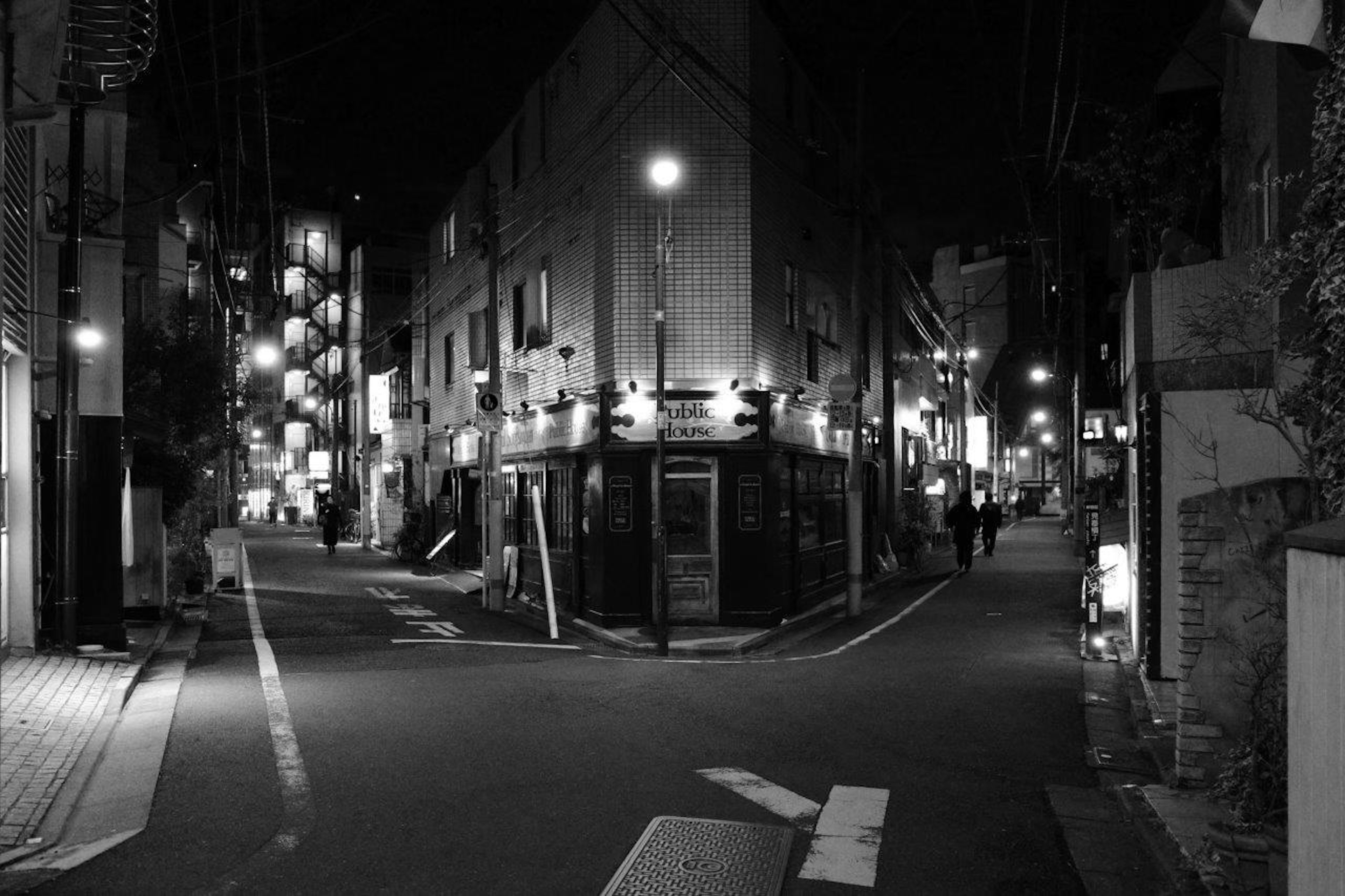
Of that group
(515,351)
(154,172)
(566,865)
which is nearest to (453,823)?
(566,865)

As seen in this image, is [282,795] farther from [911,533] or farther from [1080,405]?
[1080,405]

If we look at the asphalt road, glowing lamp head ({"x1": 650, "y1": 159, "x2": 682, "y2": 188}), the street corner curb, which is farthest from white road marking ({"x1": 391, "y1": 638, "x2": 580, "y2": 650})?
the street corner curb

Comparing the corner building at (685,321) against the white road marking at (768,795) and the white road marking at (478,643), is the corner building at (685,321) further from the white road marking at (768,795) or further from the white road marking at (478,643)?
the white road marking at (768,795)

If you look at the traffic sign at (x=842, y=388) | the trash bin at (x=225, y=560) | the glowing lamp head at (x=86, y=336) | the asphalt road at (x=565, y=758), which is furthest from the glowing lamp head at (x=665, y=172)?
the trash bin at (x=225, y=560)

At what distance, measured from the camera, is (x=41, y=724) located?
392 inches

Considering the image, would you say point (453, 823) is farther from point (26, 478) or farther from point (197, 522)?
point (197, 522)

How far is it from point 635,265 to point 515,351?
684cm

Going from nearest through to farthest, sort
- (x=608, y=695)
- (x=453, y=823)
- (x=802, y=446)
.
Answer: (x=453, y=823)
(x=608, y=695)
(x=802, y=446)

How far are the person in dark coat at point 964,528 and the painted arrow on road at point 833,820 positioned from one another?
21.4m

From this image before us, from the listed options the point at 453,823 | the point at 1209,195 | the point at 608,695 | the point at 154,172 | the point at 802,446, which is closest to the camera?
the point at 453,823

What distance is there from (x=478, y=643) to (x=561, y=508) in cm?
546

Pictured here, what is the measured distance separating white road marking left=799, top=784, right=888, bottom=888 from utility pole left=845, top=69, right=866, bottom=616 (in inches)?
499

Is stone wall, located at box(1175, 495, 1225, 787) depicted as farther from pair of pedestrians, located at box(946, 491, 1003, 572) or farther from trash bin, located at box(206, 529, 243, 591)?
trash bin, located at box(206, 529, 243, 591)

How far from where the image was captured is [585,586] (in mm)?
20125
